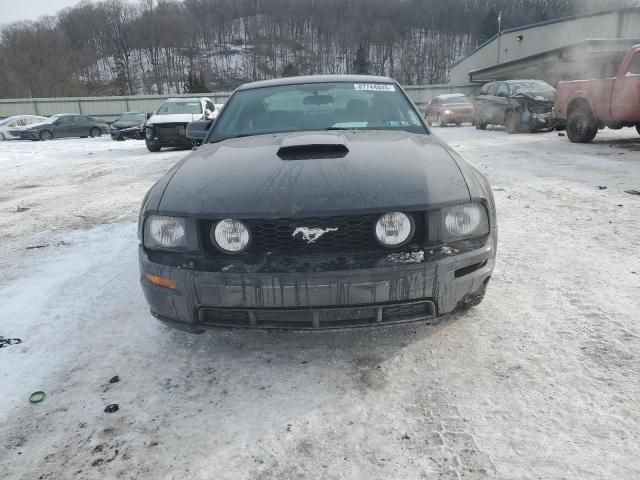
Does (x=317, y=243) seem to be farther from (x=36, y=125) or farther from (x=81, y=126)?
(x=81, y=126)

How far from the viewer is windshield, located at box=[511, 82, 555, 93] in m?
13.1

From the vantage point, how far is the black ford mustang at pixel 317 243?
1.86m

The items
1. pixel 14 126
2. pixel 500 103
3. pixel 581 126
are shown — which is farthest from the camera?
pixel 14 126

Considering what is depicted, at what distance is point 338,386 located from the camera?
1.94 metres

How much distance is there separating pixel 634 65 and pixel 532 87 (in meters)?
5.14

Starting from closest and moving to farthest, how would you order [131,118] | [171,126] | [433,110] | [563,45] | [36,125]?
[171,126] < [433,110] < [131,118] < [36,125] < [563,45]

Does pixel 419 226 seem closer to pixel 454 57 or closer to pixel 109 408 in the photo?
pixel 109 408

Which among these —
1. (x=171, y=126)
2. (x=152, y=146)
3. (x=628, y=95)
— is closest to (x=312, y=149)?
(x=628, y=95)

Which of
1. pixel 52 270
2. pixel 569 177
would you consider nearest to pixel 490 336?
pixel 52 270

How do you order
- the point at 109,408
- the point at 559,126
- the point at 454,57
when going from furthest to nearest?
the point at 454,57 → the point at 559,126 → the point at 109,408

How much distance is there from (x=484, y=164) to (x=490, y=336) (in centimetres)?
616

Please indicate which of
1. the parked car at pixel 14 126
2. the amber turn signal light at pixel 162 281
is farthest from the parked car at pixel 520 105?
the parked car at pixel 14 126

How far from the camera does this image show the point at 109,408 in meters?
1.84

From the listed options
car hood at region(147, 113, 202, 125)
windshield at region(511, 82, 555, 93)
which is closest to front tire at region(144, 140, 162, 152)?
car hood at region(147, 113, 202, 125)
